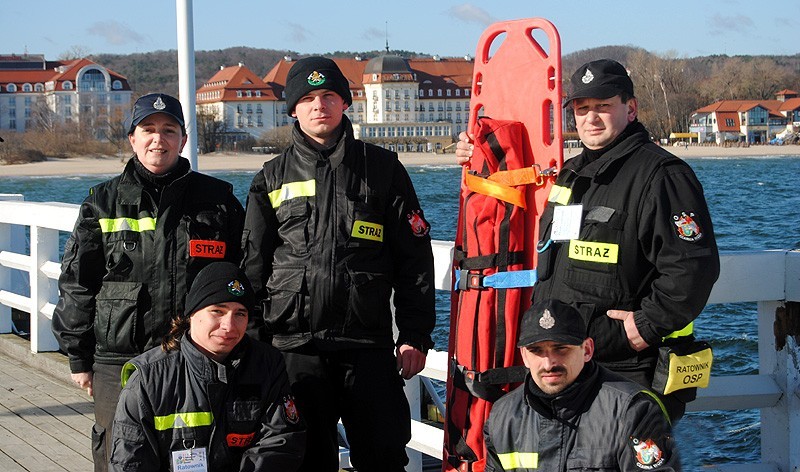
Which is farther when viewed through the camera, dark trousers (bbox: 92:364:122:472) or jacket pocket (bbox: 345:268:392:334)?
dark trousers (bbox: 92:364:122:472)

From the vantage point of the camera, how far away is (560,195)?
3742 mm

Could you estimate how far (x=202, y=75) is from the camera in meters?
198

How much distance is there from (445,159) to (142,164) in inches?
4618

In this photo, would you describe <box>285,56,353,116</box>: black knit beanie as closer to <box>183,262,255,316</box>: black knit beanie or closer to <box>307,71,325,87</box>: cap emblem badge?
<box>307,71,325,87</box>: cap emblem badge

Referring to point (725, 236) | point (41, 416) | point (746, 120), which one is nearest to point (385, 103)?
point (746, 120)

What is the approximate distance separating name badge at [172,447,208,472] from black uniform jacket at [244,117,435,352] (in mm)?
493

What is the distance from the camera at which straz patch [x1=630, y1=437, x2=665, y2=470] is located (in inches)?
119

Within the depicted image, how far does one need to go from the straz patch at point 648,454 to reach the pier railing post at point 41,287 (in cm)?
513

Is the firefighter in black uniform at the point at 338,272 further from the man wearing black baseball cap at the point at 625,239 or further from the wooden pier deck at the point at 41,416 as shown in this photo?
the wooden pier deck at the point at 41,416

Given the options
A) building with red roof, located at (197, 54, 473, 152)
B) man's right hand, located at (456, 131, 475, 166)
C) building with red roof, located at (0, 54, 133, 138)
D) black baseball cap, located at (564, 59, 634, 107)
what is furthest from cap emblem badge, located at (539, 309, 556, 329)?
building with red roof, located at (197, 54, 473, 152)

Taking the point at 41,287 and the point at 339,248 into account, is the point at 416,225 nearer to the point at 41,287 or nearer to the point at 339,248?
the point at 339,248

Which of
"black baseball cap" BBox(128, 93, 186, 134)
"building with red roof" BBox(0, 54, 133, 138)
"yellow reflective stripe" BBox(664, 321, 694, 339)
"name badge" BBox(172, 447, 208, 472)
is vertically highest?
"building with red roof" BBox(0, 54, 133, 138)

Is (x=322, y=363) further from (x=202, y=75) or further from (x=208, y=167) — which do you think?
(x=202, y=75)

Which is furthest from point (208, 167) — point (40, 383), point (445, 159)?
point (40, 383)
